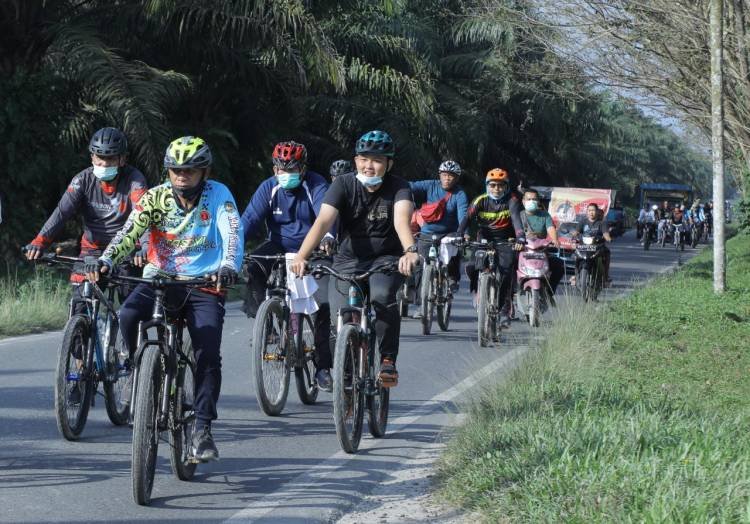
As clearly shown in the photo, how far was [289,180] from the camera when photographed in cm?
936

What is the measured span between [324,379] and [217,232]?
254cm

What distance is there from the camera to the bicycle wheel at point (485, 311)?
13203 millimetres

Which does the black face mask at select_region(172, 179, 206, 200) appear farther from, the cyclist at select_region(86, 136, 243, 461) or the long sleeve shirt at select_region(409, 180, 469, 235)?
the long sleeve shirt at select_region(409, 180, 469, 235)

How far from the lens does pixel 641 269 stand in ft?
100

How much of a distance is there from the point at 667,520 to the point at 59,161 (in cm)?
1640

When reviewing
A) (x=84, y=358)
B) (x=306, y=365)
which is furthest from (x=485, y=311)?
(x=84, y=358)

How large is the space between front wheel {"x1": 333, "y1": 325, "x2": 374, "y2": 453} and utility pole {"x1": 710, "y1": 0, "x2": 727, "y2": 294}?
38.7 ft

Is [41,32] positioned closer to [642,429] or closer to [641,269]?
[642,429]

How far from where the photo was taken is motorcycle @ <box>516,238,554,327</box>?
1488 centimetres

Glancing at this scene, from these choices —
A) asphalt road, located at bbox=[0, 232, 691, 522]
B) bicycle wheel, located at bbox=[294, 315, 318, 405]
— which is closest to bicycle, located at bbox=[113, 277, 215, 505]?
asphalt road, located at bbox=[0, 232, 691, 522]

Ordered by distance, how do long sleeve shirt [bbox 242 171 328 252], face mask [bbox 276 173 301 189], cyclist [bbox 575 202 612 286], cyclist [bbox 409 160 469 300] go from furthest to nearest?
cyclist [bbox 575 202 612 286], cyclist [bbox 409 160 469 300], long sleeve shirt [bbox 242 171 328 252], face mask [bbox 276 173 301 189]

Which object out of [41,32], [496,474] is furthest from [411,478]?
[41,32]

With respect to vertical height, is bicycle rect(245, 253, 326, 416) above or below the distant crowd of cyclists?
below

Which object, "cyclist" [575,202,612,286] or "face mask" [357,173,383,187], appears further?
"cyclist" [575,202,612,286]
